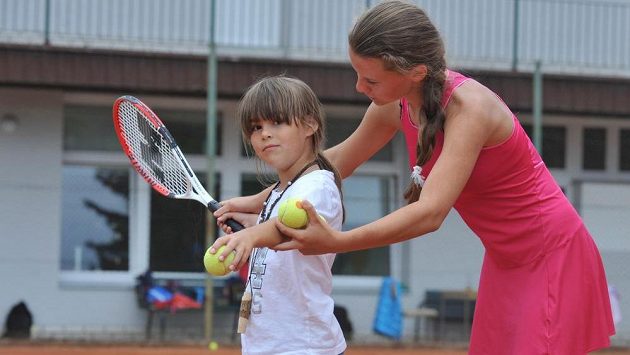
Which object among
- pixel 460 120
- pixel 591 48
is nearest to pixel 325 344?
pixel 460 120

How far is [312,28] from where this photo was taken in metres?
15.4

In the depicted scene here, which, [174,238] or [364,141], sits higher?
[364,141]

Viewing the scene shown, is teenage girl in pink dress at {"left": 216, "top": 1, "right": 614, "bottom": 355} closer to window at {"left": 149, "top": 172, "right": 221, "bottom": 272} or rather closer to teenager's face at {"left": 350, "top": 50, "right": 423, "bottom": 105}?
teenager's face at {"left": 350, "top": 50, "right": 423, "bottom": 105}

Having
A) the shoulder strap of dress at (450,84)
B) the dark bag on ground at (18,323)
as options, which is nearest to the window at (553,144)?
the dark bag on ground at (18,323)

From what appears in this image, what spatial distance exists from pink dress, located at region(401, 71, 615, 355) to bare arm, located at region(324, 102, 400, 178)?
228 mm

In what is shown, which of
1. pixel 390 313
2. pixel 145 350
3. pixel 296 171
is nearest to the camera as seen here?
→ pixel 296 171

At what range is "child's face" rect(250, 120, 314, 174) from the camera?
3.22m

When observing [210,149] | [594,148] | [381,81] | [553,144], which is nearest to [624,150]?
[594,148]

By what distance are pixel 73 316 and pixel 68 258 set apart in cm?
82

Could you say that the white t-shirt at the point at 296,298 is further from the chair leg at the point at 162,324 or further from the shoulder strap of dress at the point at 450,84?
the chair leg at the point at 162,324

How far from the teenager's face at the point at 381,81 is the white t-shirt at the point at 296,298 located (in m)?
0.31

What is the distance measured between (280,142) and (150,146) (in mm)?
1116

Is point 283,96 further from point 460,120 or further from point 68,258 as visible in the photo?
point 68,258

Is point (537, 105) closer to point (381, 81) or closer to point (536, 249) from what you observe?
point (536, 249)
